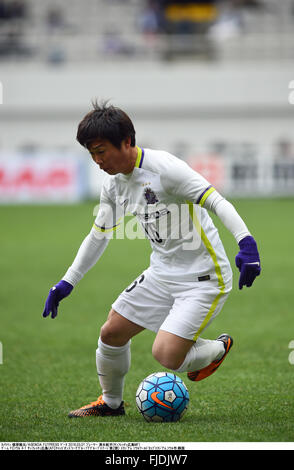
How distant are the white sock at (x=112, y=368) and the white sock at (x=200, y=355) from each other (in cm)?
40

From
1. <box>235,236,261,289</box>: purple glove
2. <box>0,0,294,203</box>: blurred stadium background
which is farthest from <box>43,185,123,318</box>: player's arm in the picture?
<box>0,0,294,203</box>: blurred stadium background

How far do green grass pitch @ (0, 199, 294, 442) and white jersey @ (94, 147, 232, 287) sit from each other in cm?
93

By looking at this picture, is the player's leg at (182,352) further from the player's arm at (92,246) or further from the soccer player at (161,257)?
the player's arm at (92,246)

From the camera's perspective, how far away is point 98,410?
4.79 metres

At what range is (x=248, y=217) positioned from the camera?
18844mm

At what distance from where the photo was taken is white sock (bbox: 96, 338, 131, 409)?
4684 millimetres

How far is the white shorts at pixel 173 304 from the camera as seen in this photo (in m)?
4.46

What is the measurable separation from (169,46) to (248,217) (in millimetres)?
15118

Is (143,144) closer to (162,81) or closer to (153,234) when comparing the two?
(162,81)

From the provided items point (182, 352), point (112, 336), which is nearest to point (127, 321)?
point (112, 336)

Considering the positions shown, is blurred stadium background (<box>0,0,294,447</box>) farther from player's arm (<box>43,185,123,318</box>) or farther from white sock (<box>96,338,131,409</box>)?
player's arm (<box>43,185,123,318</box>)

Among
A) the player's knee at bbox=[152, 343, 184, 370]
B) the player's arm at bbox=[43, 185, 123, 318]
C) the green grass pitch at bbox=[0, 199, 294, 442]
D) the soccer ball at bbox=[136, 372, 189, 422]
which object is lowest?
the green grass pitch at bbox=[0, 199, 294, 442]

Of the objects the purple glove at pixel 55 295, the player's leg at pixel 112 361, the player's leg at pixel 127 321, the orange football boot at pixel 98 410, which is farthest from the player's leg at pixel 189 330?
the purple glove at pixel 55 295
